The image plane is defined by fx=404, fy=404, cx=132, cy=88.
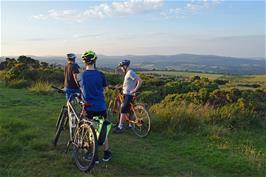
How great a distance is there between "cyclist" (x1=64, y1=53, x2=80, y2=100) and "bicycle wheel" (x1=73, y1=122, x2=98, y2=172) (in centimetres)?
A: 250

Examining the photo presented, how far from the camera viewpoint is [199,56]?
172 meters

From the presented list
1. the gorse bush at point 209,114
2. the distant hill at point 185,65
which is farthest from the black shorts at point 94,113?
the distant hill at point 185,65

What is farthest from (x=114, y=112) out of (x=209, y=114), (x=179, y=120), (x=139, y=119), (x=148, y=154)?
(x=148, y=154)

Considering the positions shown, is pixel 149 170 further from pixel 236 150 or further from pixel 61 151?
pixel 236 150

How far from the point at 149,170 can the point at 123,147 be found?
1.83 m

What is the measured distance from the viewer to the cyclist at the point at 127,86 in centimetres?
1020

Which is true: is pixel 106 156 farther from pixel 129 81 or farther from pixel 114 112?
pixel 114 112

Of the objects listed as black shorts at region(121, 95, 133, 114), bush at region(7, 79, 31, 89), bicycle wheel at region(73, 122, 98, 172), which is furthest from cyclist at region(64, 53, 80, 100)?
bush at region(7, 79, 31, 89)

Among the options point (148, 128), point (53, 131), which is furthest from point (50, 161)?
point (148, 128)

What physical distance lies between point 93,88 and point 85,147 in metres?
1.01

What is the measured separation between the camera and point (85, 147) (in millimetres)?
6805

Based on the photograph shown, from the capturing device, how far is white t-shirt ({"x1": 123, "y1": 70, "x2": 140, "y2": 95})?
33.4ft

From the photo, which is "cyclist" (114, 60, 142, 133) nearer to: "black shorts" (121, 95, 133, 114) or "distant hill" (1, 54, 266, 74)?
"black shorts" (121, 95, 133, 114)

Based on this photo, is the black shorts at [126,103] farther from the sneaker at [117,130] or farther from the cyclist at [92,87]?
the cyclist at [92,87]
